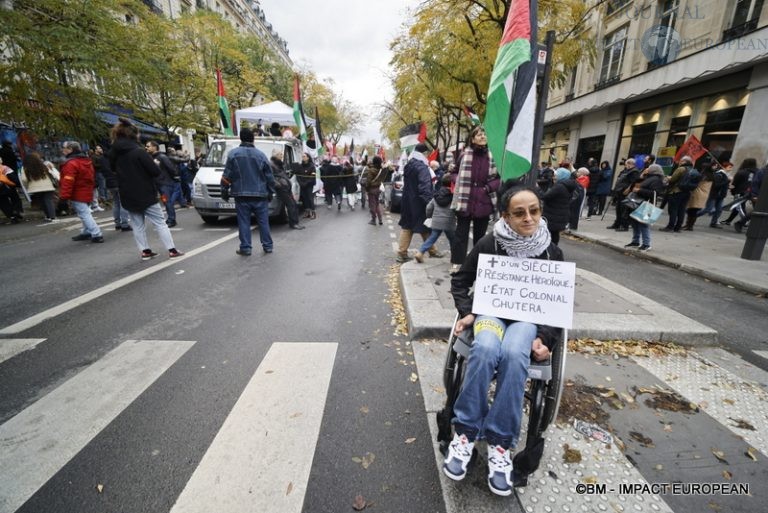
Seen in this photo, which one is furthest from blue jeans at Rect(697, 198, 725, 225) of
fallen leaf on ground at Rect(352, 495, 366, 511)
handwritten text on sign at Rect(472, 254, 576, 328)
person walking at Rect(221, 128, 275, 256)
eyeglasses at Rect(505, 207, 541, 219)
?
fallen leaf on ground at Rect(352, 495, 366, 511)

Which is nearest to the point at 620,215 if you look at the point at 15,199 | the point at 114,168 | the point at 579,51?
the point at 579,51

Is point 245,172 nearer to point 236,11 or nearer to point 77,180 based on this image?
point 77,180

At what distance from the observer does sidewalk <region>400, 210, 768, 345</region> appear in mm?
3648

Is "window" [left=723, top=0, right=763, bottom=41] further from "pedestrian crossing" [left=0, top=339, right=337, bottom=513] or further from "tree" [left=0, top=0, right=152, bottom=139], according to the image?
"tree" [left=0, top=0, right=152, bottom=139]

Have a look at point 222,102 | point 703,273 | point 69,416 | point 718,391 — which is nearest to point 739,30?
point 703,273

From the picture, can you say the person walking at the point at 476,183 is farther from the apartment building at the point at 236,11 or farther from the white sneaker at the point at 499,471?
the apartment building at the point at 236,11

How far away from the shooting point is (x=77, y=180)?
A: 6973 mm

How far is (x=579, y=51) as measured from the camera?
11.6m

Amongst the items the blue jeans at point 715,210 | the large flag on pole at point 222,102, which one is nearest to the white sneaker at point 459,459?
the blue jeans at point 715,210

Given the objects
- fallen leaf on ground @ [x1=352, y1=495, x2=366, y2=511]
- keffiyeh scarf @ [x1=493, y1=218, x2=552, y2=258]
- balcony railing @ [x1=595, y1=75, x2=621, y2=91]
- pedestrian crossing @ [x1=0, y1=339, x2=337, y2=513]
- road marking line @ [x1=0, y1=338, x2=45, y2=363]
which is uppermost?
balcony railing @ [x1=595, y1=75, x2=621, y2=91]

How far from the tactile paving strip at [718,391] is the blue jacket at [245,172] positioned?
20.5 feet

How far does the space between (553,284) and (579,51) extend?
13058 millimetres

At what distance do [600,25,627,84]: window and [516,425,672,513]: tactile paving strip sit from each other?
839 inches

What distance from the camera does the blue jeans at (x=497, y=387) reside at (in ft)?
6.09
